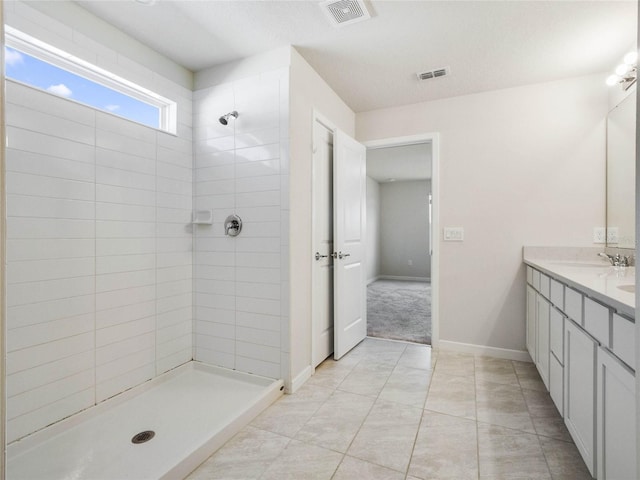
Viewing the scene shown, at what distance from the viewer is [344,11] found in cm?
187

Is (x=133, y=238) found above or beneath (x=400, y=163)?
beneath

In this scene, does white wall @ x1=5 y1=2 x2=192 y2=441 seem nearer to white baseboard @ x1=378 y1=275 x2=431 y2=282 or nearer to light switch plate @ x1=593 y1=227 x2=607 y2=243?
light switch plate @ x1=593 y1=227 x2=607 y2=243

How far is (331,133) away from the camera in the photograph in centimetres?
289

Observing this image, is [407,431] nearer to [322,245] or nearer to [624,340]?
[624,340]

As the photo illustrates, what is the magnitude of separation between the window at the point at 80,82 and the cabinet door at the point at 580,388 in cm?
274

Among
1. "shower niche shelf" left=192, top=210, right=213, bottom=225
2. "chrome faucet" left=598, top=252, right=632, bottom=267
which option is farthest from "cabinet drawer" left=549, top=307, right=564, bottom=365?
"shower niche shelf" left=192, top=210, right=213, bottom=225

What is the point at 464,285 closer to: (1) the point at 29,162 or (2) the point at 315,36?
(2) the point at 315,36

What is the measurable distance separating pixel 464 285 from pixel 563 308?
128 cm

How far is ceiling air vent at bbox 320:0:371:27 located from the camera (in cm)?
180

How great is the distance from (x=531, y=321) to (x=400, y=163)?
4.06 metres

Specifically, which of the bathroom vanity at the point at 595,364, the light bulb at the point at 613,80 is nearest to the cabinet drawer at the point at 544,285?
the bathroom vanity at the point at 595,364

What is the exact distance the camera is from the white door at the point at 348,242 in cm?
277

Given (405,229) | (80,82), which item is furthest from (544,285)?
(405,229)

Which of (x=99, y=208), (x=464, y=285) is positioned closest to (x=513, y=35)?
(x=464, y=285)
